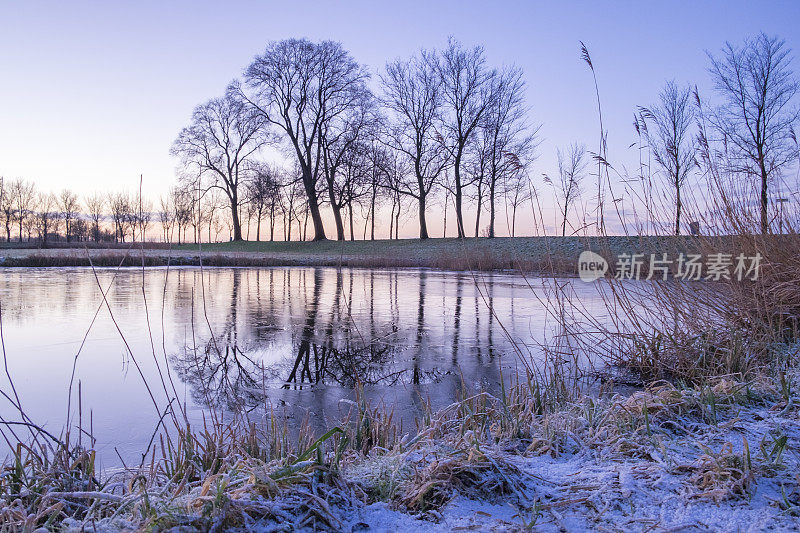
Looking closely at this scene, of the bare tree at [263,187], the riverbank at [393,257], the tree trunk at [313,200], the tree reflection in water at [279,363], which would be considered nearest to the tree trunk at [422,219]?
the riverbank at [393,257]

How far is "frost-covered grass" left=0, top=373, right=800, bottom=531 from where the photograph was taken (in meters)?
1.41

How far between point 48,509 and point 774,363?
159 inches

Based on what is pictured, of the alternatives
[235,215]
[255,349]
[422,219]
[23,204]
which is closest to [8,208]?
[23,204]

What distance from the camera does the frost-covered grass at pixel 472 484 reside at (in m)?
1.41

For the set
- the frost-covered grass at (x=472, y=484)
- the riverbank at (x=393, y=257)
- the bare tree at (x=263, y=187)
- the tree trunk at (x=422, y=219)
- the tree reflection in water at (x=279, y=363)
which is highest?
the bare tree at (x=263, y=187)

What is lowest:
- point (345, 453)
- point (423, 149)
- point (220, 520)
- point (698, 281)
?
point (345, 453)

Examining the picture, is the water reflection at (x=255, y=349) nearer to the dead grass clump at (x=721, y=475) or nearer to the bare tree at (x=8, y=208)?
the dead grass clump at (x=721, y=475)

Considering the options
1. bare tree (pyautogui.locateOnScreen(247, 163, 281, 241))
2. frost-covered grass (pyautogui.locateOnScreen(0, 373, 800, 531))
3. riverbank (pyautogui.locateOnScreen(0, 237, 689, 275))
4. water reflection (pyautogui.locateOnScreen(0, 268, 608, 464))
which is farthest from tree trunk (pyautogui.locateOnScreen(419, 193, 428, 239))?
frost-covered grass (pyautogui.locateOnScreen(0, 373, 800, 531))

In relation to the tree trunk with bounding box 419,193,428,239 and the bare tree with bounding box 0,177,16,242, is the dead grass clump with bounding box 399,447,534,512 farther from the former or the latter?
the bare tree with bounding box 0,177,16,242

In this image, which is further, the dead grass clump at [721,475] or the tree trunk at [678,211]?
the tree trunk at [678,211]

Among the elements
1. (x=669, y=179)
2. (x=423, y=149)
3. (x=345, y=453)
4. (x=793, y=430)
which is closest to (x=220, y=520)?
(x=345, y=453)

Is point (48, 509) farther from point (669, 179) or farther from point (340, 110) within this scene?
point (340, 110)

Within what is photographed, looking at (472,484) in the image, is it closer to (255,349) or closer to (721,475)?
(721,475)

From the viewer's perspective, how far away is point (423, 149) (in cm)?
2844
